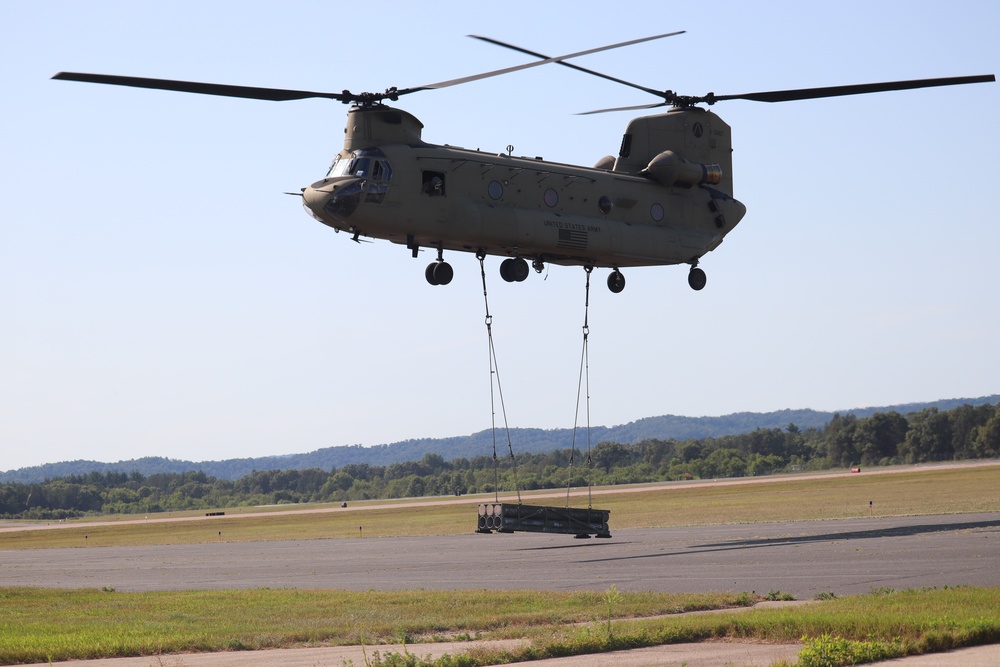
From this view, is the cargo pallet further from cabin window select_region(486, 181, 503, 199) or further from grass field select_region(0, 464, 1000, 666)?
cabin window select_region(486, 181, 503, 199)

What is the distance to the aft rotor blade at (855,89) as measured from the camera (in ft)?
94.1

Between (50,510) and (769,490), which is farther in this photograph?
(50,510)

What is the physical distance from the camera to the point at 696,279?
37125 millimetres

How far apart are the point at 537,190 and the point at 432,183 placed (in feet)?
11.7

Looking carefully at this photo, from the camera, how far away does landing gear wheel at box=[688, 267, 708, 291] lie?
37.1 meters

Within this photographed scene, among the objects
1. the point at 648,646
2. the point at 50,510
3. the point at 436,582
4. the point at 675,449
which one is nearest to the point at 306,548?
the point at 436,582

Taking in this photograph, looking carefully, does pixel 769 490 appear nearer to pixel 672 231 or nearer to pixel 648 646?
pixel 672 231

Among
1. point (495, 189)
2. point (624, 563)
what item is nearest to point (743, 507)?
point (624, 563)

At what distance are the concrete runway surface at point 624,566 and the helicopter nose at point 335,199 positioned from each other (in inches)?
365

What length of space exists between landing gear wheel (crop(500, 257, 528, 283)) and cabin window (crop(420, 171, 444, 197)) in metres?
3.37

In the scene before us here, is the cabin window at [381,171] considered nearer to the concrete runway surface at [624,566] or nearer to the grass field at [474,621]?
the concrete runway surface at [624,566]

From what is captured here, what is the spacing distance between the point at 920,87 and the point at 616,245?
30.9 feet

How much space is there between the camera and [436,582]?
2900cm

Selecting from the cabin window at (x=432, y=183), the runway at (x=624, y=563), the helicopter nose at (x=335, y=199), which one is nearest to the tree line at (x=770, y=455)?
the runway at (x=624, y=563)
